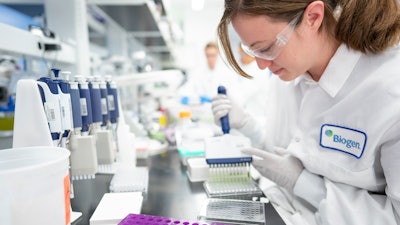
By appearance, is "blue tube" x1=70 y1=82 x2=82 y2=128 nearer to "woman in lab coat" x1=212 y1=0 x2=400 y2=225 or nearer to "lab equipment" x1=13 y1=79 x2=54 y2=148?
"lab equipment" x1=13 y1=79 x2=54 y2=148

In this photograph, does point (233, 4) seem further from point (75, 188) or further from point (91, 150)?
point (75, 188)

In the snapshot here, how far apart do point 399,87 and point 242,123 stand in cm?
75

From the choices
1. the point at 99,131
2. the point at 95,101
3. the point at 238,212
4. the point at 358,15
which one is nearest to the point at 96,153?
the point at 99,131

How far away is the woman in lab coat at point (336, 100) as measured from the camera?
799 mm

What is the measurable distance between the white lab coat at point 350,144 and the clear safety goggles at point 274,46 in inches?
8.1

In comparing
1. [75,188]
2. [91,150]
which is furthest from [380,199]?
[75,188]

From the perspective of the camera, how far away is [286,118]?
4.21 ft

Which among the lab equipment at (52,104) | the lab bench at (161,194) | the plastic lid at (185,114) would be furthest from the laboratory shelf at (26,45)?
the plastic lid at (185,114)

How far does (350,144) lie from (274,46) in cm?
40

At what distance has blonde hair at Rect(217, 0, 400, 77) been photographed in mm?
848

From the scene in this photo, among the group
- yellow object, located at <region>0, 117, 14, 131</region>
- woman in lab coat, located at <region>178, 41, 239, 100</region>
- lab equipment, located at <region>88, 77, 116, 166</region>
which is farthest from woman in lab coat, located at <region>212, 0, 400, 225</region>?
woman in lab coat, located at <region>178, 41, 239, 100</region>

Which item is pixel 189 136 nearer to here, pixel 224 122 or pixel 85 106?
pixel 224 122

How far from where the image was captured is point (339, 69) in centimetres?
95

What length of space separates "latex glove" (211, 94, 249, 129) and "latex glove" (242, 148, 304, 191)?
293mm
